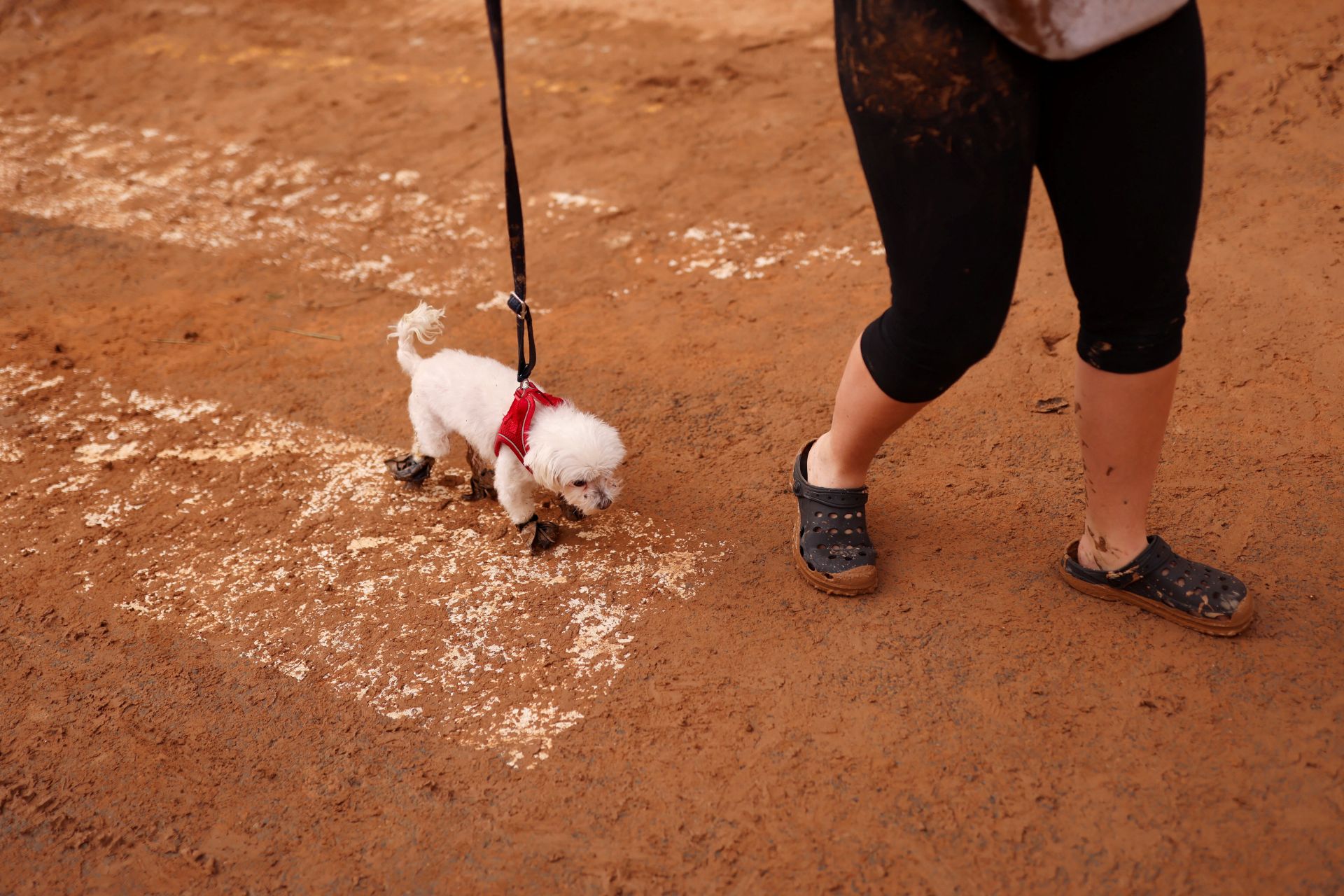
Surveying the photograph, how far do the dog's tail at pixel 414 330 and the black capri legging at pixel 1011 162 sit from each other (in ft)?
4.46

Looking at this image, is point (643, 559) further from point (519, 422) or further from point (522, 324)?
point (522, 324)

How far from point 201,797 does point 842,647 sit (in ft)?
4.42

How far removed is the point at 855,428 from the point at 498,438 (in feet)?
2.92

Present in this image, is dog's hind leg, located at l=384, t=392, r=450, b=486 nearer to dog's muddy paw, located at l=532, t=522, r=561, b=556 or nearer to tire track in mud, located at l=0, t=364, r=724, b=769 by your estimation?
tire track in mud, located at l=0, t=364, r=724, b=769

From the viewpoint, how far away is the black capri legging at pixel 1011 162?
1515mm

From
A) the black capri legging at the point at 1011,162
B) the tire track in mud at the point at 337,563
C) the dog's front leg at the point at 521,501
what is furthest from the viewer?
the dog's front leg at the point at 521,501

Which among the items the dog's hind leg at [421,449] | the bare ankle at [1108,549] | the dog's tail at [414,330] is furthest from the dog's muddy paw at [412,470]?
the bare ankle at [1108,549]

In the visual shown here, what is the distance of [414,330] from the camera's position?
262cm

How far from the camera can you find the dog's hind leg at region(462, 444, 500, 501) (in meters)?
2.69

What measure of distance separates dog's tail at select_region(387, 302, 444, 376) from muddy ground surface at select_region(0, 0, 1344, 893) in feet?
1.21

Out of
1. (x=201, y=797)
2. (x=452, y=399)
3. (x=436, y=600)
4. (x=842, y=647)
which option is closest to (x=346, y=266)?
(x=452, y=399)

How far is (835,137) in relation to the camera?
14.3 ft

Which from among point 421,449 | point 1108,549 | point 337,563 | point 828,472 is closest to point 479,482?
point 421,449

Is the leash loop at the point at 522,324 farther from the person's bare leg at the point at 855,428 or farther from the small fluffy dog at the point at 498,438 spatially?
the person's bare leg at the point at 855,428
